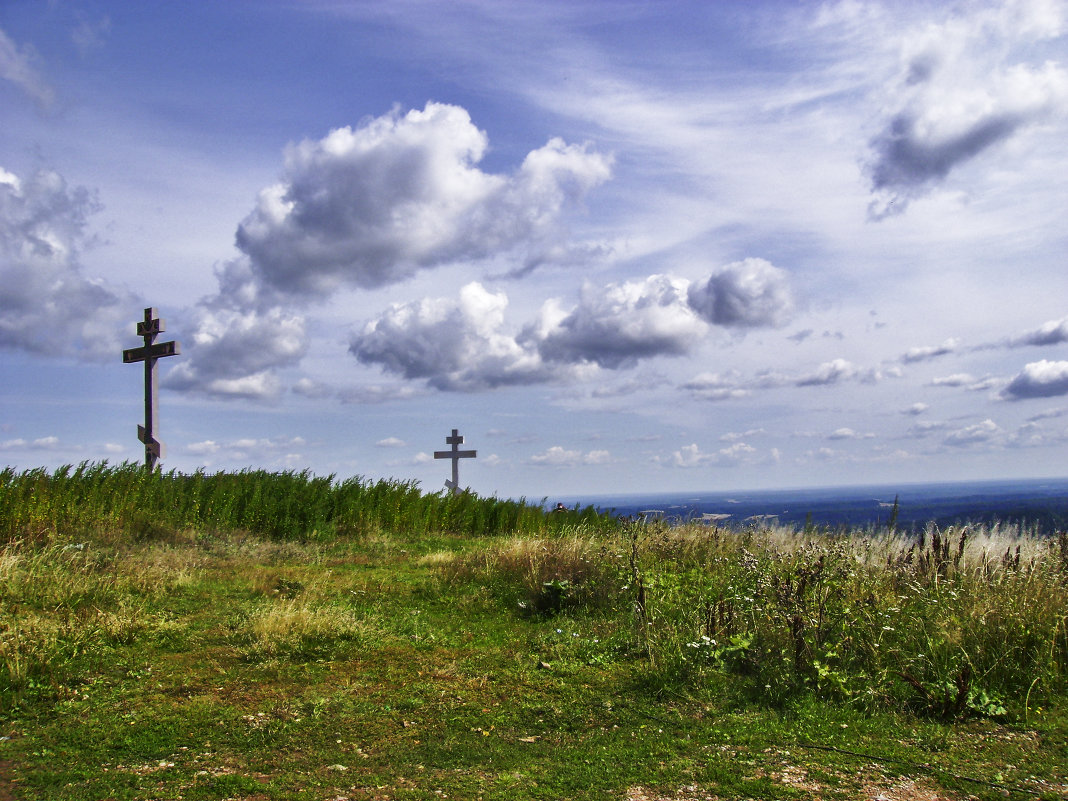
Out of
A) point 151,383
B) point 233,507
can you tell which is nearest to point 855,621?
point 233,507

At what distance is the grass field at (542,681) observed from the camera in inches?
165

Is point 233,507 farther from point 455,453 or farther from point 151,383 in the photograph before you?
point 455,453

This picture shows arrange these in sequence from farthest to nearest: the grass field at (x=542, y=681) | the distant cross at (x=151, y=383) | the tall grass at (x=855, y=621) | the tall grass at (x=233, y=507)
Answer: the distant cross at (x=151, y=383) → the tall grass at (x=233, y=507) → the tall grass at (x=855, y=621) → the grass field at (x=542, y=681)

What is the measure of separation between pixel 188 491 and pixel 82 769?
35.0 ft

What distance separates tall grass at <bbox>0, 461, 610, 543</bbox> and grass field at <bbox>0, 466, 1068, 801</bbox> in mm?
2299

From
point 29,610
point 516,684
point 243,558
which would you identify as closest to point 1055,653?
point 516,684

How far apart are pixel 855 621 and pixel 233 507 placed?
11408 millimetres

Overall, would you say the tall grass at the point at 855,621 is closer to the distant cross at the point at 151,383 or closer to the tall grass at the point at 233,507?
the tall grass at the point at 233,507

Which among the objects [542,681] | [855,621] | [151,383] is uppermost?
[151,383]

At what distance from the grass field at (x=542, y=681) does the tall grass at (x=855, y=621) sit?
0.03m

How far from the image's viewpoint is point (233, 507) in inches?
547

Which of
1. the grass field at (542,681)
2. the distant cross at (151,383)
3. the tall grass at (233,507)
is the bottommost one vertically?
the grass field at (542,681)

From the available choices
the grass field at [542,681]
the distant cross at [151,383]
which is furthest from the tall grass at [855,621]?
the distant cross at [151,383]

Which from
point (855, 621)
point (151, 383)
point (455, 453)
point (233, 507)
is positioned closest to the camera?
point (855, 621)
